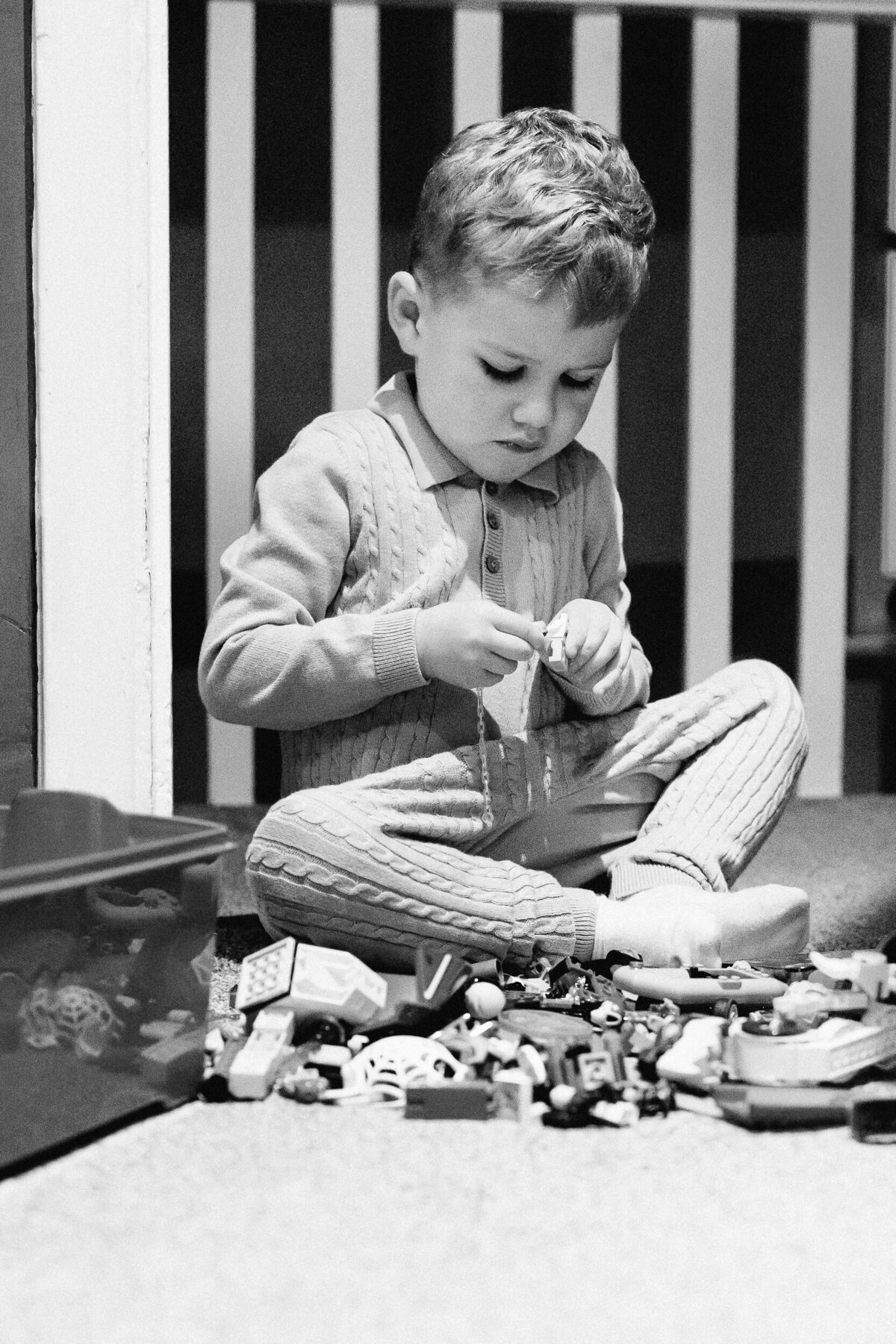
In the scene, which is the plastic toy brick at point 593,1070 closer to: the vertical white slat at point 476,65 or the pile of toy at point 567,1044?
the pile of toy at point 567,1044

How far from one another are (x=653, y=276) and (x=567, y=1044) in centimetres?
128

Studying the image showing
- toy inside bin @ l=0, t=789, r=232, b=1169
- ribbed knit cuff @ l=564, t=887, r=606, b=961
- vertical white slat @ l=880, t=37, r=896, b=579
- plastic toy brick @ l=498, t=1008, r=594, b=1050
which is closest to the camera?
toy inside bin @ l=0, t=789, r=232, b=1169

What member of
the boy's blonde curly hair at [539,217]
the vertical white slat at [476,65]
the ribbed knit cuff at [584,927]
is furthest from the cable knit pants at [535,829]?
the vertical white slat at [476,65]

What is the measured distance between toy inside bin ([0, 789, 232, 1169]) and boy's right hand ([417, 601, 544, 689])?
0.81 ft

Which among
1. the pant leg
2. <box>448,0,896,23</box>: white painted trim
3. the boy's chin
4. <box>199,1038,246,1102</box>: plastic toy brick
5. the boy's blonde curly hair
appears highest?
<box>448,0,896,23</box>: white painted trim

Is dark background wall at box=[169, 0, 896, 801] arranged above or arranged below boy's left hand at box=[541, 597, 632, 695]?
above

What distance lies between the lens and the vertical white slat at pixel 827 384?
1.79 m

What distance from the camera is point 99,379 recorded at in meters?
0.99

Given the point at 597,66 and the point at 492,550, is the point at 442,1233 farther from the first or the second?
the point at 597,66

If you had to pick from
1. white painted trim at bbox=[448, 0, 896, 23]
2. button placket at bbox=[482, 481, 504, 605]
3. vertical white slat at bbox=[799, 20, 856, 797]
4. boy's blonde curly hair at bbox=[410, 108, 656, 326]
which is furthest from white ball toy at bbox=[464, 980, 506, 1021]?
white painted trim at bbox=[448, 0, 896, 23]

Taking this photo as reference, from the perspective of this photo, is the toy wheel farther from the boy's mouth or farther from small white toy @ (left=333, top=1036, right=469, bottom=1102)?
the boy's mouth

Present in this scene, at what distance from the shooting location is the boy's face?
99cm

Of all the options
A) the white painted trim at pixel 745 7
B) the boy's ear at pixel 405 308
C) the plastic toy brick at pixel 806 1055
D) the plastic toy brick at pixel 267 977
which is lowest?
the plastic toy brick at pixel 806 1055

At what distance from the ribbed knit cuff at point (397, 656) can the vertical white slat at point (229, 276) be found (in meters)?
0.77
